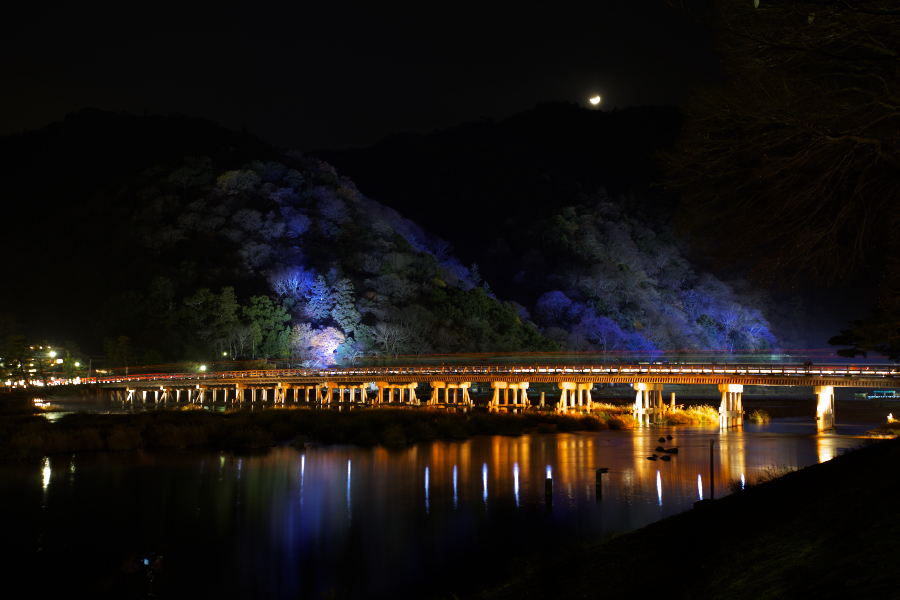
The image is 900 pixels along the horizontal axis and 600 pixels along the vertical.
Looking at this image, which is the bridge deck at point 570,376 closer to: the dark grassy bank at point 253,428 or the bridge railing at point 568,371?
the bridge railing at point 568,371

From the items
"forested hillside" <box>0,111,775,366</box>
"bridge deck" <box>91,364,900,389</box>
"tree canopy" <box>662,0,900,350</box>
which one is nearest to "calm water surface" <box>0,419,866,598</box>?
"tree canopy" <box>662,0,900,350</box>

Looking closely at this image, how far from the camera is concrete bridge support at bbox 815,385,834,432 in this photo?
122ft

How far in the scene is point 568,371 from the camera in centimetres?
4525

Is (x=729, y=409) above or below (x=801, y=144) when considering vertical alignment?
below

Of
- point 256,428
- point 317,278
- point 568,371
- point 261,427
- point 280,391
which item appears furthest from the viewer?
point 317,278

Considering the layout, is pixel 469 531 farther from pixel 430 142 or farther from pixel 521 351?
pixel 430 142

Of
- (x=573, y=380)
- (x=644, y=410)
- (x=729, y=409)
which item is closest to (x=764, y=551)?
(x=729, y=409)

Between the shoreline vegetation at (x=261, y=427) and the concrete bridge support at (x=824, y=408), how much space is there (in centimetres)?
673

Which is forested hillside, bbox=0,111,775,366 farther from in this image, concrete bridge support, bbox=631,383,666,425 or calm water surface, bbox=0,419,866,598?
calm water surface, bbox=0,419,866,598

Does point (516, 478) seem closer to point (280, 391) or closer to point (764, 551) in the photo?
point (764, 551)

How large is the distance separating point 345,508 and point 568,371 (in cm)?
2885

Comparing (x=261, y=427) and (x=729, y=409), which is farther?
(x=729, y=409)

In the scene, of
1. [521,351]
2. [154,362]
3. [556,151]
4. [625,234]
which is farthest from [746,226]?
[556,151]

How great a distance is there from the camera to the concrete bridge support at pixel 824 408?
122 feet
